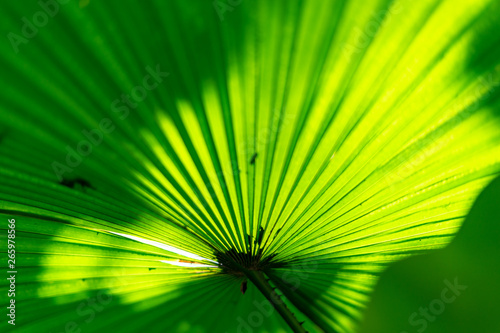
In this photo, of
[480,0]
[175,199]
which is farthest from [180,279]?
[480,0]

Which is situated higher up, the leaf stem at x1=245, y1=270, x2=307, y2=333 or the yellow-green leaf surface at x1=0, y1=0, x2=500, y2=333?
the yellow-green leaf surface at x1=0, y1=0, x2=500, y2=333

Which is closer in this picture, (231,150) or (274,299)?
(231,150)

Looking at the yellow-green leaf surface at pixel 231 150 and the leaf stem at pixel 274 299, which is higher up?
the yellow-green leaf surface at pixel 231 150

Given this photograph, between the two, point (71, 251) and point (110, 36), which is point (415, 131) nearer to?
point (110, 36)

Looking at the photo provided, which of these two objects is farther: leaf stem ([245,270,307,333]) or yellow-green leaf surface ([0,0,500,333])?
leaf stem ([245,270,307,333])

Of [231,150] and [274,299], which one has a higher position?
[231,150]
